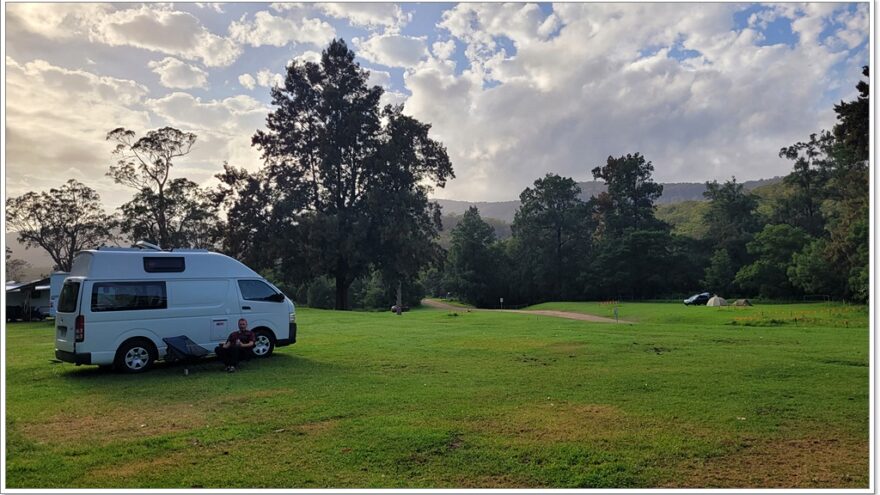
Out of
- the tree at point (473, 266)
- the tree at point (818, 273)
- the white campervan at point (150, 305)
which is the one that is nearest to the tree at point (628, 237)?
the tree at point (473, 266)

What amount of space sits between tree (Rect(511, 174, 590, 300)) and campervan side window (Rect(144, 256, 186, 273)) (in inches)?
2883

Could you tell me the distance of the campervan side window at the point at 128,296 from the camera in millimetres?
11734

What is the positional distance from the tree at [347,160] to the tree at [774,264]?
38.1 meters

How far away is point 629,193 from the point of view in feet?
283

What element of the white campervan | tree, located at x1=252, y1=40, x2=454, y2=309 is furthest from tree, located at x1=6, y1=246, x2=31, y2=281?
the white campervan

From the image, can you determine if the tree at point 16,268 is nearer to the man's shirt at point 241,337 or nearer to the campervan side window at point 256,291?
the campervan side window at point 256,291

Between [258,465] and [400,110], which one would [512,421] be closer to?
[258,465]

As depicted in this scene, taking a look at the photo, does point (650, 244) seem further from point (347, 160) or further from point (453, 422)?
point (453, 422)

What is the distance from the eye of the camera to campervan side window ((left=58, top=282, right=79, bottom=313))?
38.4ft

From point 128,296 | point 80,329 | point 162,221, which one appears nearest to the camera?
point 80,329

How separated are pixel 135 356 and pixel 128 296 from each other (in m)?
1.26

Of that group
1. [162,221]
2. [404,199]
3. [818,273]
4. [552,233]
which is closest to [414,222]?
[404,199]

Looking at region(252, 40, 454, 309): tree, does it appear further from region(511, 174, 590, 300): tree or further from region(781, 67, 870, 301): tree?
region(511, 174, 590, 300): tree

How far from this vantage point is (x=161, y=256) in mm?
12875
